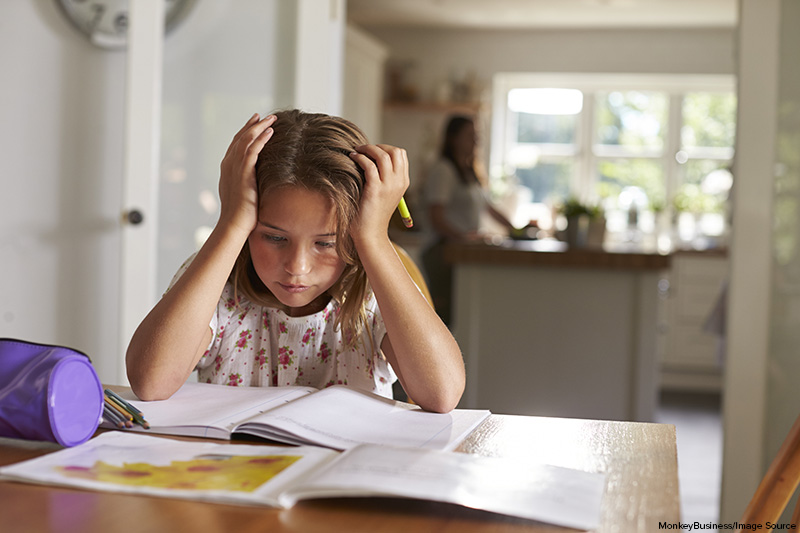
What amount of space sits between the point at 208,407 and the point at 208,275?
17 cm

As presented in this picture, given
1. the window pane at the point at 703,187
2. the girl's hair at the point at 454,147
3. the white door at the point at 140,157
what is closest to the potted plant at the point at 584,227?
the girl's hair at the point at 454,147

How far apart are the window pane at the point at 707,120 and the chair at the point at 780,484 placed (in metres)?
5.71

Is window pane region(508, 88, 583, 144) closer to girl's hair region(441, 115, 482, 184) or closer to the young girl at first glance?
girl's hair region(441, 115, 482, 184)

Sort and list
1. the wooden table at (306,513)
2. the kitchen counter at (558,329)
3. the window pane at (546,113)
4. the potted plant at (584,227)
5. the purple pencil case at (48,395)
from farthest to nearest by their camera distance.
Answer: the window pane at (546,113)
the potted plant at (584,227)
the kitchen counter at (558,329)
the purple pencil case at (48,395)
the wooden table at (306,513)

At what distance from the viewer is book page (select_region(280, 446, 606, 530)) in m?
0.55

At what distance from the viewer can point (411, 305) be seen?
37.2 inches

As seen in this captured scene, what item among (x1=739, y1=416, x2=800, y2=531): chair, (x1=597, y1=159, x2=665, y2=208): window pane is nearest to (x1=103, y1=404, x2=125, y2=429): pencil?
(x1=739, y1=416, x2=800, y2=531): chair

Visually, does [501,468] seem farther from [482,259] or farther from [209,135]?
[482,259]

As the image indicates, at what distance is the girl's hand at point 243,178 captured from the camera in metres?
0.95

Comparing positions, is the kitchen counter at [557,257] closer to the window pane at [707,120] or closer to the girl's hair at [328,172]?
the girl's hair at [328,172]

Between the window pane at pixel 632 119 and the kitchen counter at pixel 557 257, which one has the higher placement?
the window pane at pixel 632 119

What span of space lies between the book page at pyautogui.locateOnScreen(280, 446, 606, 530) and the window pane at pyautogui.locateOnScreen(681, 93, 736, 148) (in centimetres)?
595

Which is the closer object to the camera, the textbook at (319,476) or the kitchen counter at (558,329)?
the textbook at (319,476)

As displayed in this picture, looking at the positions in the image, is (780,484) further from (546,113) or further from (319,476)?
(546,113)
